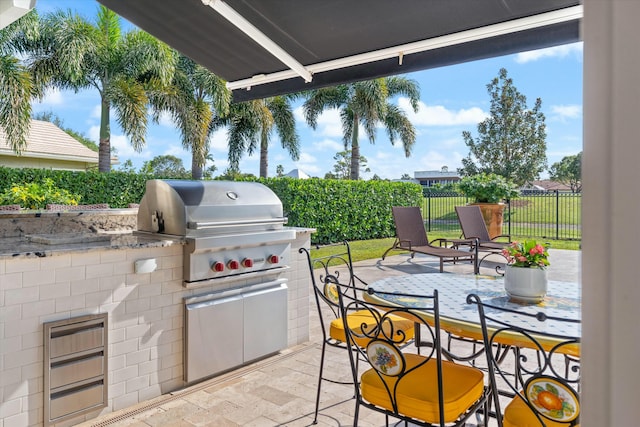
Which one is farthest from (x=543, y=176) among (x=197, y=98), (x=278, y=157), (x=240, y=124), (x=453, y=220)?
(x=197, y=98)

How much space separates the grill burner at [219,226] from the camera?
2.81 m

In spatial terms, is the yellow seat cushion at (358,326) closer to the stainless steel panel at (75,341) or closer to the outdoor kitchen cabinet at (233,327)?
the outdoor kitchen cabinet at (233,327)

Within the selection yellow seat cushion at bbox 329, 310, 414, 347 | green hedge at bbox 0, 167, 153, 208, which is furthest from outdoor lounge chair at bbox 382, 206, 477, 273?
green hedge at bbox 0, 167, 153, 208

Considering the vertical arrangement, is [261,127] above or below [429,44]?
above

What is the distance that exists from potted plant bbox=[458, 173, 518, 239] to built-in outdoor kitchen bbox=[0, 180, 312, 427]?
6.66 metres

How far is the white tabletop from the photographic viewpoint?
1.80 m

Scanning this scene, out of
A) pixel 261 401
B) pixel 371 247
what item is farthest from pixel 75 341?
pixel 371 247

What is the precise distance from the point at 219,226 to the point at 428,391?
1807mm

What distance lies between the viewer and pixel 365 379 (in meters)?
1.90

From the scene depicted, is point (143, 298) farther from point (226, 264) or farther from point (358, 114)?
point (358, 114)

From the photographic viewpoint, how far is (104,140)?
38.8 ft

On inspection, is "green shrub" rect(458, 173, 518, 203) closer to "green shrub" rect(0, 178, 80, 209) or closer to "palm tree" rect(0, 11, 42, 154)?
"green shrub" rect(0, 178, 80, 209)

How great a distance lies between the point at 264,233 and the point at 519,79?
1779 cm

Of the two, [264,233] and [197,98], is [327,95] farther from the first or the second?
[264,233]
